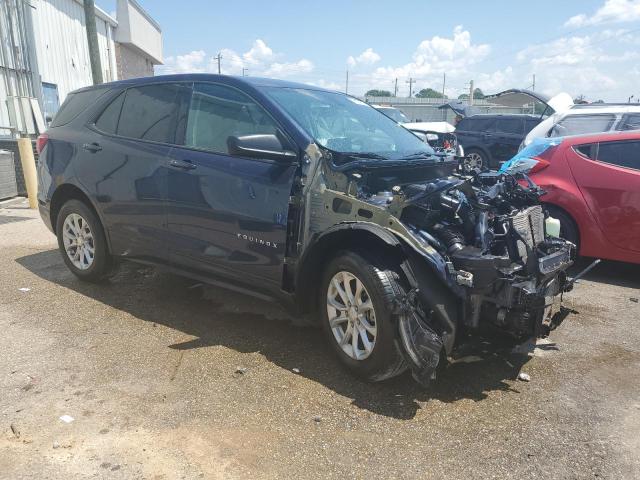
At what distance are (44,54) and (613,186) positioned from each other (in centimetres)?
1610

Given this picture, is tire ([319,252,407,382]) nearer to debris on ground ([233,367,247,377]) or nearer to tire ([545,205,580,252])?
debris on ground ([233,367,247,377])

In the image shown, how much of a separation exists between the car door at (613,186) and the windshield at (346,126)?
2.02m

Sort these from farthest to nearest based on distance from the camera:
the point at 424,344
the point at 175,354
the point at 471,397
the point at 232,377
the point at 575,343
→ the point at 575,343 < the point at 175,354 < the point at 232,377 < the point at 471,397 < the point at 424,344

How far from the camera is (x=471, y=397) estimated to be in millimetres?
3236

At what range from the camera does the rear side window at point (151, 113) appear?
4.33 meters

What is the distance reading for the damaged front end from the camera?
2996 millimetres

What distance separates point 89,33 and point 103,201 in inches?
350

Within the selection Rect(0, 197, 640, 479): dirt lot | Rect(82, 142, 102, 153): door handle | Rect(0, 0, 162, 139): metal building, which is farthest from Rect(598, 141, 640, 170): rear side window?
Rect(0, 0, 162, 139): metal building

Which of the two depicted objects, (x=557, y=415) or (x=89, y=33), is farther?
(x=89, y=33)

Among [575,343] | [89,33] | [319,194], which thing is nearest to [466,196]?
[319,194]

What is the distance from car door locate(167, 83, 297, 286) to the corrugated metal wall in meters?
13.7

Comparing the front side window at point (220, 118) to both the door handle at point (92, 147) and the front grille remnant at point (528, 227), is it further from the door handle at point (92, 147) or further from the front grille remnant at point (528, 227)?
the front grille remnant at point (528, 227)

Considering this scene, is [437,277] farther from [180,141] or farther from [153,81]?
[153,81]

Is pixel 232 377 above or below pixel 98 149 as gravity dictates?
below
